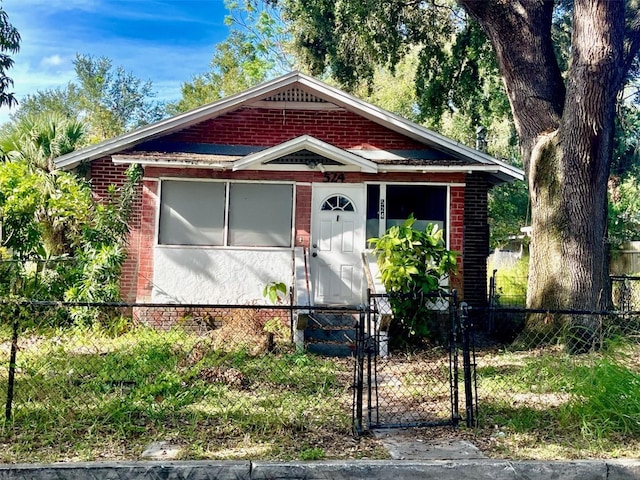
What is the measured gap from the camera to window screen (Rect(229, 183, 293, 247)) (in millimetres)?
10312

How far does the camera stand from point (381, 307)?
324 inches

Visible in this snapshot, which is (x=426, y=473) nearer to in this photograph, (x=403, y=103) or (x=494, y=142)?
(x=494, y=142)

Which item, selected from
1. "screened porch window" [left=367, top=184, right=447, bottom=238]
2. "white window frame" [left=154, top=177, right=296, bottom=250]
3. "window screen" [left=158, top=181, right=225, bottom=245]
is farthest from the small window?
"window screen" [left=158, top=181, right=225, bottom=245]

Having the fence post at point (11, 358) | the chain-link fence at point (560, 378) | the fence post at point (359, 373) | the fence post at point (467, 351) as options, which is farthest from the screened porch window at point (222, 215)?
the fence post at point (467, 351)

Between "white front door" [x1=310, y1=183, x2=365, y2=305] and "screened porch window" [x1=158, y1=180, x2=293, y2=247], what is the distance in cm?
61

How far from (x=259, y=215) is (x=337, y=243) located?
1.67 meters

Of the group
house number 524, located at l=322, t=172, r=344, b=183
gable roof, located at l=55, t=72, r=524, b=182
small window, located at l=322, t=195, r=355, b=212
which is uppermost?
gable roof, located at l=55, t=72, r=524, b=182

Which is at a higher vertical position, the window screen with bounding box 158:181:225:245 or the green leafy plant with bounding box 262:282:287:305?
the window screen with bounding box 158:181:225:245

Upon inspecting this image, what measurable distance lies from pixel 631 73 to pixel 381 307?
10.0 metres

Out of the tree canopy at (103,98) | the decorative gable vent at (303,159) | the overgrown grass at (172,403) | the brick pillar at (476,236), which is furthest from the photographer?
the tree canopy at (103,98)

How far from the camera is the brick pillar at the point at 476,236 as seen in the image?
39.6 ft

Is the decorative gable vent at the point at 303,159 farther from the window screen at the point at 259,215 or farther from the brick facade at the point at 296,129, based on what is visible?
the brick facade at the point at 296,129

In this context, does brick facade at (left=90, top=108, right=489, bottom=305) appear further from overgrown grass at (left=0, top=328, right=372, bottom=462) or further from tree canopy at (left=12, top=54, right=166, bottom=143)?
tree canopy at (left=12, top=54, right=166, bottom=143)

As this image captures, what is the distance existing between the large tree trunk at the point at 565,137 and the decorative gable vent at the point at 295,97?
139 inches
